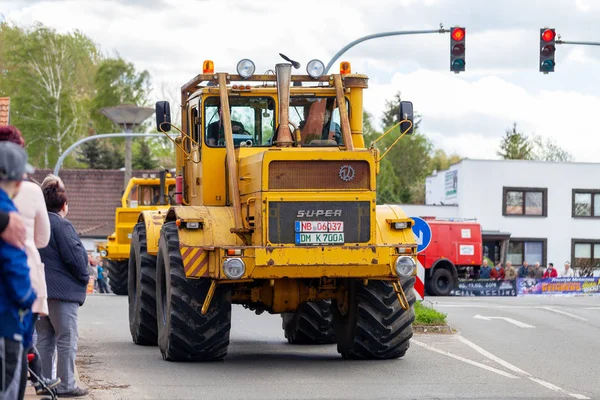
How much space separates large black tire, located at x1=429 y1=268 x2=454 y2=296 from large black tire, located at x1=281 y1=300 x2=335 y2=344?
28.1 m

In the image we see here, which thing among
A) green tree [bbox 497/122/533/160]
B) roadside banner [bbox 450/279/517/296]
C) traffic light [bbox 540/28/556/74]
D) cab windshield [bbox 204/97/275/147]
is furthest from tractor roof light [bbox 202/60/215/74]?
green tree [bbox 497/122/533/160]

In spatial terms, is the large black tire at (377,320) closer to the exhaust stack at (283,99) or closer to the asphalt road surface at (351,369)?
the asphalt road surface at (351,369)

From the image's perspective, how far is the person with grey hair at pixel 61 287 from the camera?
10328 millimetres

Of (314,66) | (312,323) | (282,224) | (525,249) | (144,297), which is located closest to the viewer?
(282,224)

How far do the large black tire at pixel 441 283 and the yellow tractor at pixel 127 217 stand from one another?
13788 millimetres

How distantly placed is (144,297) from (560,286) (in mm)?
32938

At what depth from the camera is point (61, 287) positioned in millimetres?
10375

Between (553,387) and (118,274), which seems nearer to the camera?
(553,387)

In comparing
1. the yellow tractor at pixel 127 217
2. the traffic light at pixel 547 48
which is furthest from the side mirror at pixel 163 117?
the yellow tractor at pixel 127 217

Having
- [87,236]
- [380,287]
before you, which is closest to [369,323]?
[380,287]

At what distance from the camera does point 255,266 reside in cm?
1335

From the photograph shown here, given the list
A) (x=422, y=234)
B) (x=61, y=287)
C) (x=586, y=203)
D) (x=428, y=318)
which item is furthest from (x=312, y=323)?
(x=586, y=203)

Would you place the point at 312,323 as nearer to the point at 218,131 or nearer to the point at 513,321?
the point at 218,131

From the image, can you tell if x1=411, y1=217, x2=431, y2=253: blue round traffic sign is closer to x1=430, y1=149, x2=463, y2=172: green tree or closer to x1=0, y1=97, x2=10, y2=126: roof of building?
x1=0, y1=97, x2=10, y2=126: roof of building
